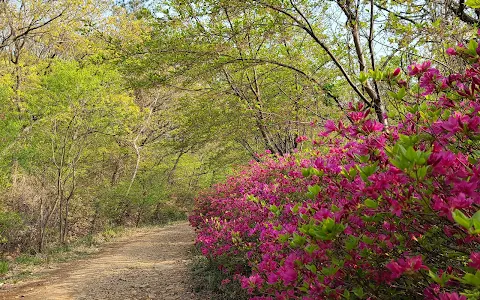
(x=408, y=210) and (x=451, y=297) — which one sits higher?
(x=408, y=210)

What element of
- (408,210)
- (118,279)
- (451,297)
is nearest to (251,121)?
(118,279)

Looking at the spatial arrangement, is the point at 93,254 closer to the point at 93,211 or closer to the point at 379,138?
the point at 93,211

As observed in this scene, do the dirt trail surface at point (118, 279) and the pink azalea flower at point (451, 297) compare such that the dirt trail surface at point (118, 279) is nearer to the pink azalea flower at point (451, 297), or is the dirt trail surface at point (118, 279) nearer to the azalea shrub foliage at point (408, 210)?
the azalea shrub foliage at point (408, 210)

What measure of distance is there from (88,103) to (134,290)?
7.47 metres

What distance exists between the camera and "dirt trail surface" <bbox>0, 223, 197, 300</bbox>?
6.28 meters

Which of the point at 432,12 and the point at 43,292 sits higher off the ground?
the point at 432,12

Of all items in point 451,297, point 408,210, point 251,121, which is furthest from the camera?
point 251,121

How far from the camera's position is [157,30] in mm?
7008

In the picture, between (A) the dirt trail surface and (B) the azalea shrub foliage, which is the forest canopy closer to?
(B) the azalea shrub foliage

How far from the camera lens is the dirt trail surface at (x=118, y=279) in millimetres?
6281

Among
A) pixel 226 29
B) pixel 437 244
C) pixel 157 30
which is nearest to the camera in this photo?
pixel 437 244

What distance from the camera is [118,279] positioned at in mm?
7270

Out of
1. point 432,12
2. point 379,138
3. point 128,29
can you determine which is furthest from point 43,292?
point 128,29

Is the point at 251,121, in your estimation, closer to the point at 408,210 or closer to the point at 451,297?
the point at 408,210
